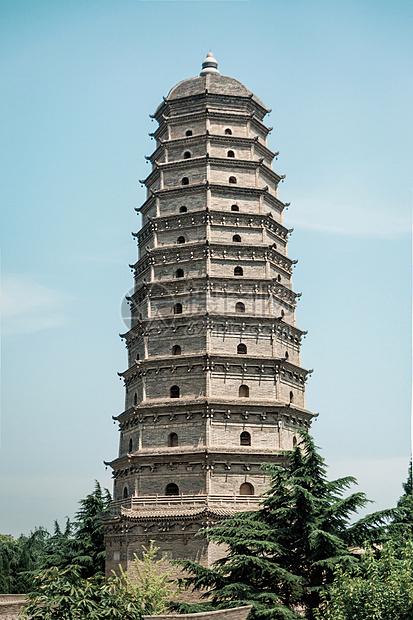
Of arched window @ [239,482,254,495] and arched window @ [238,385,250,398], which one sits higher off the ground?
A: arched window @ [238,385,250,398]

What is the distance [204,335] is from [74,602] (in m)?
15.9

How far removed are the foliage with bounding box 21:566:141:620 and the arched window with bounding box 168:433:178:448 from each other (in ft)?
39.3

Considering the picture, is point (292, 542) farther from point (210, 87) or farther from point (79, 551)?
point (210, 87)

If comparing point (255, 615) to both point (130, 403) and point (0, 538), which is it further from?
point (0, 538)

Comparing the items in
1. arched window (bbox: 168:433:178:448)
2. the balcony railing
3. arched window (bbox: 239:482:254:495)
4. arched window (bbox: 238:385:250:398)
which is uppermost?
arched window (bbox: 238:385:250:398)

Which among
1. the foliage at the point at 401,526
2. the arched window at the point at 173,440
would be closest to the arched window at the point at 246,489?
the arched window at the point at 173,440

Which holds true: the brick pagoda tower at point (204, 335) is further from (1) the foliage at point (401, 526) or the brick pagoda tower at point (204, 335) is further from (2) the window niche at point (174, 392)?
(1) the foliage at point (401, 526)

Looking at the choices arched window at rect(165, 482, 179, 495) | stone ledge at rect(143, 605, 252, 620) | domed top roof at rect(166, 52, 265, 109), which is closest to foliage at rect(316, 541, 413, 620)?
stone ledge at rect(143, 605, 252, 620)

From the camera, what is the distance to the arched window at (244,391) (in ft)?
94.0

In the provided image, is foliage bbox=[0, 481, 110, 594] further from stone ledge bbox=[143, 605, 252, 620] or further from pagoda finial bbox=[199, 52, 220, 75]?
pagoda finial bbox=[199, 52, 220, 75]

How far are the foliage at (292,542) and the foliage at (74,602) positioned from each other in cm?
382

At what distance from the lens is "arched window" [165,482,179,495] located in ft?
89.0

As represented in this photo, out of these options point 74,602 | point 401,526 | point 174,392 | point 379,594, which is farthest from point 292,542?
point 174,392

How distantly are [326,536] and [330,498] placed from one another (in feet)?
5.96
